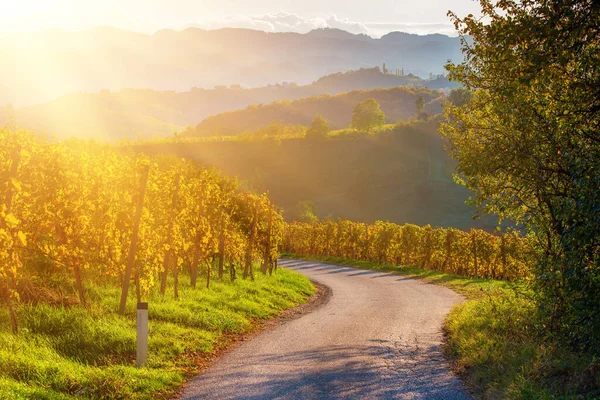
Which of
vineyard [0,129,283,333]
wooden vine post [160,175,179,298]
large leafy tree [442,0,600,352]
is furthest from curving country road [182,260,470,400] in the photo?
vineyard [0,129,283,333]

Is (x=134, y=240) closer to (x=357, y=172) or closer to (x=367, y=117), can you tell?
(x=357, y=172)

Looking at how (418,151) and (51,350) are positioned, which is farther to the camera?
(418,151)

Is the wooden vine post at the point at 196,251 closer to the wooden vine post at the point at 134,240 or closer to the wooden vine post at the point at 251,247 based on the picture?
the wooden vine post at the point at 251,247

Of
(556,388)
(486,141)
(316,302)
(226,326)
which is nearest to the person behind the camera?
(556,388)

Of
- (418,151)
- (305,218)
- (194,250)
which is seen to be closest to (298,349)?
(194,250)

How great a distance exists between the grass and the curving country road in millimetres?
848

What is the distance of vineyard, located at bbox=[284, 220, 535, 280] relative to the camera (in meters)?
40.0

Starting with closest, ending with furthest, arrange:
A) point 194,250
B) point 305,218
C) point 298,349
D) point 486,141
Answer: point 486,141 → point 298,349 → point 194,250 → point 305,218

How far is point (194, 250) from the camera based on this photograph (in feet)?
62.8

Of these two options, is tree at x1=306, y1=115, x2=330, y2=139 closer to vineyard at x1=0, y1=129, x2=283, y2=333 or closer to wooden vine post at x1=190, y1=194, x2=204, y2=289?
wooden vine post at x1=190, y1=194, x2=204, y2=289

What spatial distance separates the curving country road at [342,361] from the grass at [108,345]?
848 mm

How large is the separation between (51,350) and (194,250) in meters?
10.0

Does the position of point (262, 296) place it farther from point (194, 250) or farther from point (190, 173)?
point (190, 173)

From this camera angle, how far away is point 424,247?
44.4 m
